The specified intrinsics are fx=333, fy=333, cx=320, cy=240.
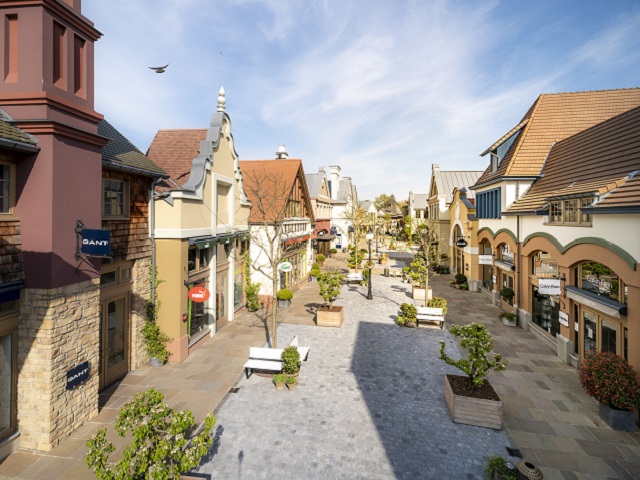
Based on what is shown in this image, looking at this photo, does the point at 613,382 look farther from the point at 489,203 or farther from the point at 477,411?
the point at 489,203

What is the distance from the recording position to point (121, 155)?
1033cm

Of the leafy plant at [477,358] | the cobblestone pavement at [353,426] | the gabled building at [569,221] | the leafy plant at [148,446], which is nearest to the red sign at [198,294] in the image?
the cobblestone pavement at [353,426]

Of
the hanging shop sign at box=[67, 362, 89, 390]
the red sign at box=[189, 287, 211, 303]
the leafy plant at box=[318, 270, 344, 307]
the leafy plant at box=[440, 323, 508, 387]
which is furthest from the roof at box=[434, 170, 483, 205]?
the hanging shop sign at box=[67, 362, 89, 390]

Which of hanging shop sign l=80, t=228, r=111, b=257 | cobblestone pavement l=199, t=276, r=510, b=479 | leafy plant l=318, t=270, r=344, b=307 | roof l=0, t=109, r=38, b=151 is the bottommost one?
cobblestone pavement l=199, t=276, r=510, b=479

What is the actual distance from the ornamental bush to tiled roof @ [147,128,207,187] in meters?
15.0

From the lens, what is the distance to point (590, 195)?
36.3 feet

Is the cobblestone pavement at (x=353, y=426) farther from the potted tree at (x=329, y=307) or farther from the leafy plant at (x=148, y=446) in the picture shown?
the potted tree at (x=329, y=307)

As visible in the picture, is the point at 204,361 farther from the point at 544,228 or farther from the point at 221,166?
the point at 544,228

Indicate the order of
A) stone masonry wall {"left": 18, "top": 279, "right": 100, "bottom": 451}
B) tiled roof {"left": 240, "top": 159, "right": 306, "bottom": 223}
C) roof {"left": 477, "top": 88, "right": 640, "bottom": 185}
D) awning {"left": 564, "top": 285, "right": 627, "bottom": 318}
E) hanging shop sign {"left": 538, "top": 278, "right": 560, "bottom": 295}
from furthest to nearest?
tiled roof {"left": 240, "top": 159, "right": 306, "bottom": 223} < roof {"left": 477, "top": 88, "right": 640, "bottom": 185} < hanging shop sign {"left": 538, "top": 278, "right": 560, "bottom": 295} < awning {"left": 564, "top": 285, "right": 627, "bottom": 318} < stone masonry wall {"left": 18, "top": 279, "right": 100, "bottom": 451}

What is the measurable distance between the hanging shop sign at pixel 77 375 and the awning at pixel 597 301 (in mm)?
14033

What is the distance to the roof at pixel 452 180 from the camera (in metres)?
36.8

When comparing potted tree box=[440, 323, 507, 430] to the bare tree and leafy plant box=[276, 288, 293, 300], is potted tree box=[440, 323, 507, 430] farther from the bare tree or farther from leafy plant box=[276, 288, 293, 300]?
the bare tree

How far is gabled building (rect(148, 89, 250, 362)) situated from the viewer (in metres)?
11.6

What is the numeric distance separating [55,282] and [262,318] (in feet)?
35.1
